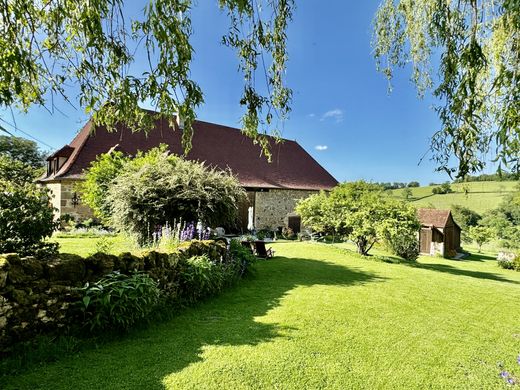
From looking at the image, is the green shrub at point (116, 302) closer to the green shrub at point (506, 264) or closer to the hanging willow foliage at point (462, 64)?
the hanging willow foliage at point (462, 64)

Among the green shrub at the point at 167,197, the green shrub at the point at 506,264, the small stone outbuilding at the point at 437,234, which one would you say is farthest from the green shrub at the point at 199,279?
the small stone outbuilding at the point at 437,234

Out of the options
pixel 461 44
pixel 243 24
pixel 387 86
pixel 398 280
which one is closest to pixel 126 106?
pixel 243 24

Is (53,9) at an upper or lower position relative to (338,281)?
upper

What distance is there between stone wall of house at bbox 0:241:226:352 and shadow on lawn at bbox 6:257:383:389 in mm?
502

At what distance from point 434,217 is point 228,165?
1671cm

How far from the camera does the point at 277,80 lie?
3.49 meters

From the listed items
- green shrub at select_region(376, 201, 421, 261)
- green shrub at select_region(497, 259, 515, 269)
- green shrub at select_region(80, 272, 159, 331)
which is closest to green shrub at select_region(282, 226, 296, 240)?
green shrub at select_region(376, 201, 421, 261)

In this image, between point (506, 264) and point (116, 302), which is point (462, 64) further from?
point (506, 264)

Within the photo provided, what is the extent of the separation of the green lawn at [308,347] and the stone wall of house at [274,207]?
48.6 feet

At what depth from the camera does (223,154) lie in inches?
863

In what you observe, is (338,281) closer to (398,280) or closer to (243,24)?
A: (398,280)

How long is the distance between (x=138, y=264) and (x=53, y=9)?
332 centimetres

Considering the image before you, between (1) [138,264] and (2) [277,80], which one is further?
(1) [138,264]

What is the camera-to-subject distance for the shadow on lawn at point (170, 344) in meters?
2.91
